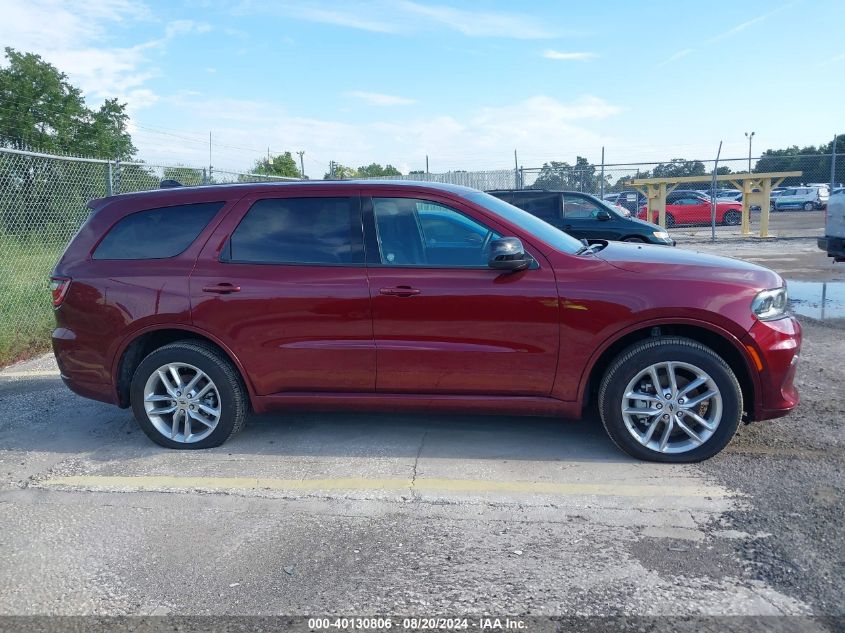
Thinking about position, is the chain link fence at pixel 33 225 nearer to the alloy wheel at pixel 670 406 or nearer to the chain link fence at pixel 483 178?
the alloy wheel at pixel 670 406

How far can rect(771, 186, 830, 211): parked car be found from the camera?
36.5 meters

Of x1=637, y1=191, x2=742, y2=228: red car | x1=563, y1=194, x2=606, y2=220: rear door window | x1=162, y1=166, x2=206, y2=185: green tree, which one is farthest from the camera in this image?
x1=637, y1=191, x2=742, y2=228: red car

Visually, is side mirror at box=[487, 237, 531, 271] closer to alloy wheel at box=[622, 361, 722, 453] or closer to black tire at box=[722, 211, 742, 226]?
alloy wheel at box=[622, 361, 722, 453]

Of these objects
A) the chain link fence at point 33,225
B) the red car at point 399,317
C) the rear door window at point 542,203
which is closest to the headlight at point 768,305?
the red car at point 399,317

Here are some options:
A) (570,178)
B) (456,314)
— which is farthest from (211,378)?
(570,178)

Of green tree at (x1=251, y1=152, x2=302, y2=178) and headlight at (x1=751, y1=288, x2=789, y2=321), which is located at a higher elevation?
green tree at (x1=251, y1=152, x2=302, y2=178)

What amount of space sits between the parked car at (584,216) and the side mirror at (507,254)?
335 inches

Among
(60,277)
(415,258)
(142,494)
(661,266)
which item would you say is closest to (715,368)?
(661,266)

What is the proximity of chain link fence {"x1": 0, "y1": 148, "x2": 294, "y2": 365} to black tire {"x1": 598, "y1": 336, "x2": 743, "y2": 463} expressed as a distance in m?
6.17

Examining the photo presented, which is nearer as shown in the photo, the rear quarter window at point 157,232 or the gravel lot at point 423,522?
the gravel lot at point 423,522

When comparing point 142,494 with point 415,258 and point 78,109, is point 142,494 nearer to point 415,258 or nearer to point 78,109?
point 415,258

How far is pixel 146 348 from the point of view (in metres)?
4.92

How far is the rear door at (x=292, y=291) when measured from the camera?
14.7ft

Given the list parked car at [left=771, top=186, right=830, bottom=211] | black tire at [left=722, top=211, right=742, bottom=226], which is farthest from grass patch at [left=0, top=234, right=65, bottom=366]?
parked car at [left=771, top=186, right=830, bottom=211]
